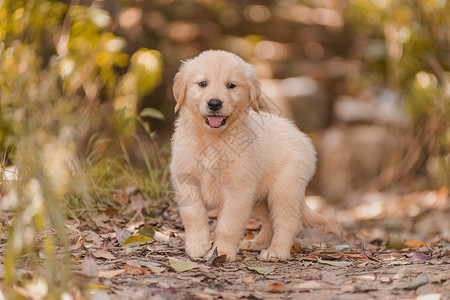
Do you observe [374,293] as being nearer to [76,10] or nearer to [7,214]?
[7,214]

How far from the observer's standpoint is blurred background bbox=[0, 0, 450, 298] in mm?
4395

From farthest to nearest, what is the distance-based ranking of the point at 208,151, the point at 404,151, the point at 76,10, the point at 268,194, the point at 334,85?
the point at 334,85, the point at 404,151, the point at 76,10, the point at 268,194, the point at 208,151

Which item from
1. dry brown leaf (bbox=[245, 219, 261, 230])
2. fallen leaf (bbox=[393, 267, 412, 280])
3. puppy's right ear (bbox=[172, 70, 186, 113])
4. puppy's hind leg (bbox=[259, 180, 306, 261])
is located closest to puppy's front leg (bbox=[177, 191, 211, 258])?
puppy's hind leg (bbox=[259, 180, 306, 261])

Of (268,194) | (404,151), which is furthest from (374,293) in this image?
(404,151)

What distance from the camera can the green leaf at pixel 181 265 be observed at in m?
3.26

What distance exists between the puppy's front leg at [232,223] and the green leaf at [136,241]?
46 cm

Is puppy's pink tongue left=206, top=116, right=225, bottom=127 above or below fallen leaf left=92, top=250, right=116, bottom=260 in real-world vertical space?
above

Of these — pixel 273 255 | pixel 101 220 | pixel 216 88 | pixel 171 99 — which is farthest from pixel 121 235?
pixel 171 99

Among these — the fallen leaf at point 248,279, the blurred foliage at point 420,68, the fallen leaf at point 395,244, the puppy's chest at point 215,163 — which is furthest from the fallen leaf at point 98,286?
the blurred foliage at point 420,68

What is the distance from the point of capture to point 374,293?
288 cm

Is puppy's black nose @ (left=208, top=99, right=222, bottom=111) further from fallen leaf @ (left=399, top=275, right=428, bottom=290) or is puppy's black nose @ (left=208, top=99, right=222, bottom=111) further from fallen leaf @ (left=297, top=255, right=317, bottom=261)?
fallen leaf @ (left=399, top=275, right=428, bottom=290)

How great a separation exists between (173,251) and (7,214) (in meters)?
1.16

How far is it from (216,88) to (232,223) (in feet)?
2.76

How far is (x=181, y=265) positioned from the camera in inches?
130
